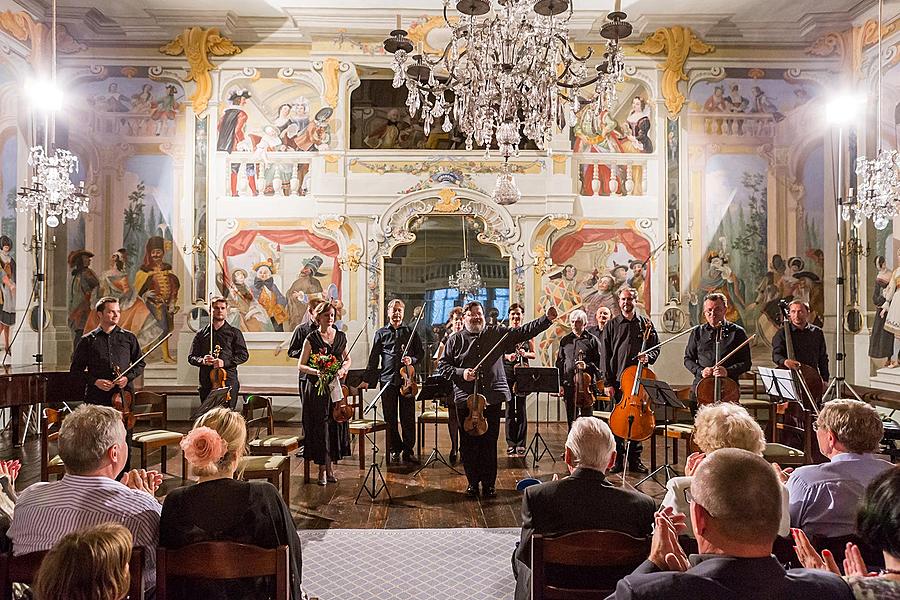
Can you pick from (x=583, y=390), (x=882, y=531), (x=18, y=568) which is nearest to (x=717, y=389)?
(x=583, y=390)

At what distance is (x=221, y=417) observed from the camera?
291 cm

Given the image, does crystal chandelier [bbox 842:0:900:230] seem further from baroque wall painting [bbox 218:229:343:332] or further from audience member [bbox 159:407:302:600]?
audience member [bbox 159:407:302:600]

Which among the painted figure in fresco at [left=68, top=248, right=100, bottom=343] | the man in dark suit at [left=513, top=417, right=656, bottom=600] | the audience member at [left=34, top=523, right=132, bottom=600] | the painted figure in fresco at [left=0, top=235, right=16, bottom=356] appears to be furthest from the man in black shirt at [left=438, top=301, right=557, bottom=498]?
the painted figure in fresco at [left=68, top=248, right=100, bottom=343]

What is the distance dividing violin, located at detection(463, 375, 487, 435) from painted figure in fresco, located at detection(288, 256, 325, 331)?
5.32 meters

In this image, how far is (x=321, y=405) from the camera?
636 cm

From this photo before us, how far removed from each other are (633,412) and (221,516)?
14.0 feet

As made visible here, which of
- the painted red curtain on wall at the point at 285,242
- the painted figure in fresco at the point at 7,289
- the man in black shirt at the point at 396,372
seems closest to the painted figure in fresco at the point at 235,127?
the painted red curtain on wall at the point at 285,242

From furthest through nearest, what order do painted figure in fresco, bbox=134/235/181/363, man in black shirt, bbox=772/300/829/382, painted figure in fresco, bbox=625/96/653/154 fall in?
painted figure in fresco, bbox=625/96/653/154 → painted figure in fresco, bbox=134/235/181/363 → man in black shirt, bbox=772/300/829/382

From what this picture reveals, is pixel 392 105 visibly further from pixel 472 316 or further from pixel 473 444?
pixel 473 444

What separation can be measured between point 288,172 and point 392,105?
1.92 m

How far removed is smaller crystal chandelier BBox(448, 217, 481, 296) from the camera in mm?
10797

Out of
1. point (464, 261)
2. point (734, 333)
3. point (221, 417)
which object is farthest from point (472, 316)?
point (464, 261)

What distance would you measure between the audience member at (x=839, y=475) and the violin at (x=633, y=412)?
308cm

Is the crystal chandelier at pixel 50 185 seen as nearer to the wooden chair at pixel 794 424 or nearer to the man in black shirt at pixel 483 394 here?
the man in black shirt at pixel 483 394
